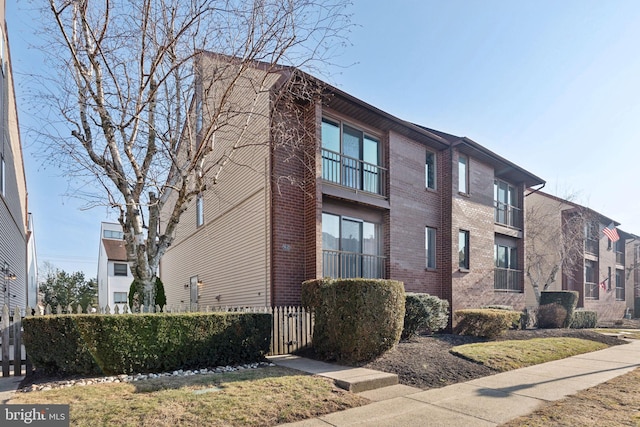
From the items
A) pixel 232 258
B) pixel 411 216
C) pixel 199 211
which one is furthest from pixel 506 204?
pixel 199 211

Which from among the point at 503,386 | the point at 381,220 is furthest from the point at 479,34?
the point at 503,386

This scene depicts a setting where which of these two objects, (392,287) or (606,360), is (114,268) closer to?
(392,287)

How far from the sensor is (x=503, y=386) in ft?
23.4

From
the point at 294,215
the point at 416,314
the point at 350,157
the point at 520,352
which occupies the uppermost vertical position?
the point at 350,157

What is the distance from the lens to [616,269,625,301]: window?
3215 centimetres

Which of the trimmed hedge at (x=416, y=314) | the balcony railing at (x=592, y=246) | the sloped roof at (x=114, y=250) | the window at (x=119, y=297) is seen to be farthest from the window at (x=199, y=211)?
the balcony railing at (x=592, y=246)

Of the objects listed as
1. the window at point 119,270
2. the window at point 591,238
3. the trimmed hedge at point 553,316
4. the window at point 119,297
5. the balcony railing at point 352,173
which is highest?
the balcony railing at point 352,173

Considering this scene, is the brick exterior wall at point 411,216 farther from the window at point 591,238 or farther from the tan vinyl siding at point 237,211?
the window at point 591,238

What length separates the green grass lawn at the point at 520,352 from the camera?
8.97 meters

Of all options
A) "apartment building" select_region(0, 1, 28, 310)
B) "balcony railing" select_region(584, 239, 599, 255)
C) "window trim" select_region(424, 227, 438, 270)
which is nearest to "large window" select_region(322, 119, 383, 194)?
"window trim" select_region(424, 227, 438, 270)

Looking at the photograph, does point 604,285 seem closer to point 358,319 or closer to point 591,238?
point 591,238

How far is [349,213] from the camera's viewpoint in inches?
513

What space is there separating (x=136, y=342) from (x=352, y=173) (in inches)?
322

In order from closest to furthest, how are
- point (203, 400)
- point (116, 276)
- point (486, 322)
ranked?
point (203, 400), point (486, 322), point (116, 276)
